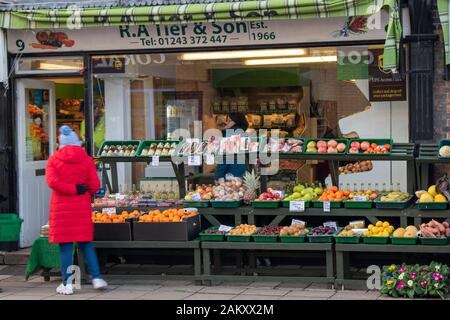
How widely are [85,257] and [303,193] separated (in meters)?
2.76

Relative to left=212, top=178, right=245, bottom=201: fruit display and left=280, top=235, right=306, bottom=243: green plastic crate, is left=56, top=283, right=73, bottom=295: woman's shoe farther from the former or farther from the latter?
left=280, top=235, right=306, bottom=243: green plastic crate

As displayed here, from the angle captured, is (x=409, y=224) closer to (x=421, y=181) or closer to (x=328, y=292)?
(x=421, y=181)

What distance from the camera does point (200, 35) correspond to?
11.7 metres

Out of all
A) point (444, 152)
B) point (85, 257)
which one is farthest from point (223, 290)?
point (444, 152)

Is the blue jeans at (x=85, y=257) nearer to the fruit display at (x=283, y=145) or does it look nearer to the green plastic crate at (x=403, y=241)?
the fruit display at (x=283, y=145)

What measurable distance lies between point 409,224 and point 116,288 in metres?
3.59

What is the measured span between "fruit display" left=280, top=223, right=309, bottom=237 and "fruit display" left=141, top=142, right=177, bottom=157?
6.79 ft

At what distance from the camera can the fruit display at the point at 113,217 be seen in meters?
10.7

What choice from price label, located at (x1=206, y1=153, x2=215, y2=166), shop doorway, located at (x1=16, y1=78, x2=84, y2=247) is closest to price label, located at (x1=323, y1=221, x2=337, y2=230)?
price label, located at (x1=206, y1=153, x2=215, y2=166)

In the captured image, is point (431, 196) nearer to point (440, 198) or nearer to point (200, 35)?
point (440, 198)

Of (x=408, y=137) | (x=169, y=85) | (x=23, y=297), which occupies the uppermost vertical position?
(x=169, y=85)

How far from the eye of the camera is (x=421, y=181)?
1070 centimetres

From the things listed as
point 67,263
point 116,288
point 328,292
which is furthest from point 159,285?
point 328,292

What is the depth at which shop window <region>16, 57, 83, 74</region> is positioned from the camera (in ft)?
40.8
